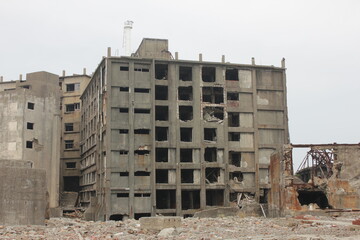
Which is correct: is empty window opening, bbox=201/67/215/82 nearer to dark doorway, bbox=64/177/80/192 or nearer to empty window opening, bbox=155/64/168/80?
empty window opening, bbox=155/64/168/80

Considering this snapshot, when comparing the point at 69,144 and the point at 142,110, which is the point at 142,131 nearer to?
the point at 142,110

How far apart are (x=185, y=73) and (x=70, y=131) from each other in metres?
19.3

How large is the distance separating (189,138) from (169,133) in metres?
2.61

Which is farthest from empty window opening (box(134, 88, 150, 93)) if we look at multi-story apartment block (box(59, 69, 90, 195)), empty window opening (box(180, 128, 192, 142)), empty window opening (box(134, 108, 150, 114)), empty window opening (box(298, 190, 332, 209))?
multi-story apartment block (box(59, 69, 90, 195))

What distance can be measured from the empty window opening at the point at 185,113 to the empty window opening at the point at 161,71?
3079mm

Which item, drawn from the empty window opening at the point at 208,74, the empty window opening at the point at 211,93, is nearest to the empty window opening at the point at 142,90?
the empty window opening at the point at 211,93

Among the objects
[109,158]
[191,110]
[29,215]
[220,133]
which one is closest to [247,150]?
[220,133]

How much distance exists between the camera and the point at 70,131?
55.9 metres

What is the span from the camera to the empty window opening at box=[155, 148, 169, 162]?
133ft

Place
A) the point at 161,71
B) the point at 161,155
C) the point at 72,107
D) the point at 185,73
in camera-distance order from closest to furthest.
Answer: the point at 161,155
the point at 161,71
the point at 185,73
the point at 72,107

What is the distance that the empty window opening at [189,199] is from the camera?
4047cm

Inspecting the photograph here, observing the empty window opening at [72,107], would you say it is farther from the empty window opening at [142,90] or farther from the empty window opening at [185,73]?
the empty window opening at [142,90]

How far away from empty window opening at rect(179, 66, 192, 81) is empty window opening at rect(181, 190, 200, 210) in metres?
9.88

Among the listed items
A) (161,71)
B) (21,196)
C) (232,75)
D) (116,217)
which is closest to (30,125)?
(116,217)
